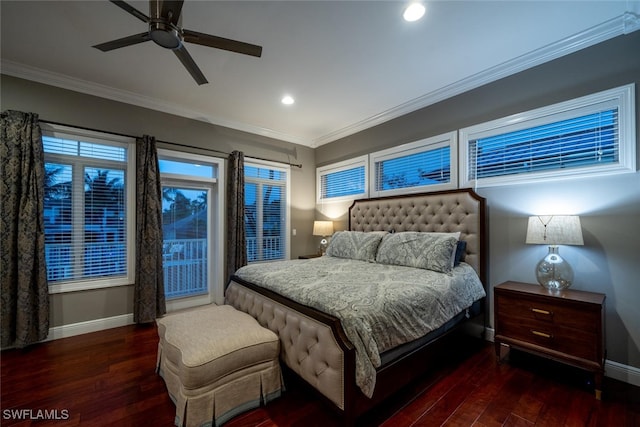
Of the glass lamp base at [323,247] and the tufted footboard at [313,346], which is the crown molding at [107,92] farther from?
the tufted footboard at [313,346]

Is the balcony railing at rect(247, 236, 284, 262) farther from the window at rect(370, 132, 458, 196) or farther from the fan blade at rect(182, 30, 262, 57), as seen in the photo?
the fan blade at rect(182, 30, 262, 57)

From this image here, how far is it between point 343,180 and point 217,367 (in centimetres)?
376

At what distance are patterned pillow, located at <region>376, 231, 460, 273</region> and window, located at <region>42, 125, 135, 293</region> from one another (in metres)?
3.35

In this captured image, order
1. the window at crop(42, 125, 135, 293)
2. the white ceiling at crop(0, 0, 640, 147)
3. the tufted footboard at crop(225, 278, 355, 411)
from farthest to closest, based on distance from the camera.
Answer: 1. the window at crop(42, 125, 135, 293)
2. the white ceiling at crop(0, 0, 640, 147)
3. the tufted footboard at crop(225, 278, 355, 411)

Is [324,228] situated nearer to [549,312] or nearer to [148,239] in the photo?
[148,239]

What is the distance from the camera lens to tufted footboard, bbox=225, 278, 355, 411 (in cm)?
160

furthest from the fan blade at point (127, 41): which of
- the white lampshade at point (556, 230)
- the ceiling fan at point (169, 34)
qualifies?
the white lampshade at point (556, 230)

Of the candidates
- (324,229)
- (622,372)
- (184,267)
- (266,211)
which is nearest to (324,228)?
(324,229)

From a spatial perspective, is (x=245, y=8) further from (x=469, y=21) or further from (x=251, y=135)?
(x=251, y=135)

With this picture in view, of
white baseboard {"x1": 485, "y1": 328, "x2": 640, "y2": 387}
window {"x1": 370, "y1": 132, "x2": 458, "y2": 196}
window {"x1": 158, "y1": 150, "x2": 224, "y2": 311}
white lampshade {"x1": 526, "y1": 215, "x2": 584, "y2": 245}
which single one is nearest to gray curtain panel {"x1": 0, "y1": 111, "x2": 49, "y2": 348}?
window {"x1": 158, "y1": 150, "x2": 224, "y2": 311}

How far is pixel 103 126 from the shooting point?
3402 millimetres

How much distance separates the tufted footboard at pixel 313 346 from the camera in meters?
1.60

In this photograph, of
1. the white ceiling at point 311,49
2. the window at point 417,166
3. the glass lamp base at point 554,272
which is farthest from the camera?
the window at point 417,166

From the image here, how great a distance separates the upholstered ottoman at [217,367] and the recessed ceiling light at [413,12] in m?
2.77
